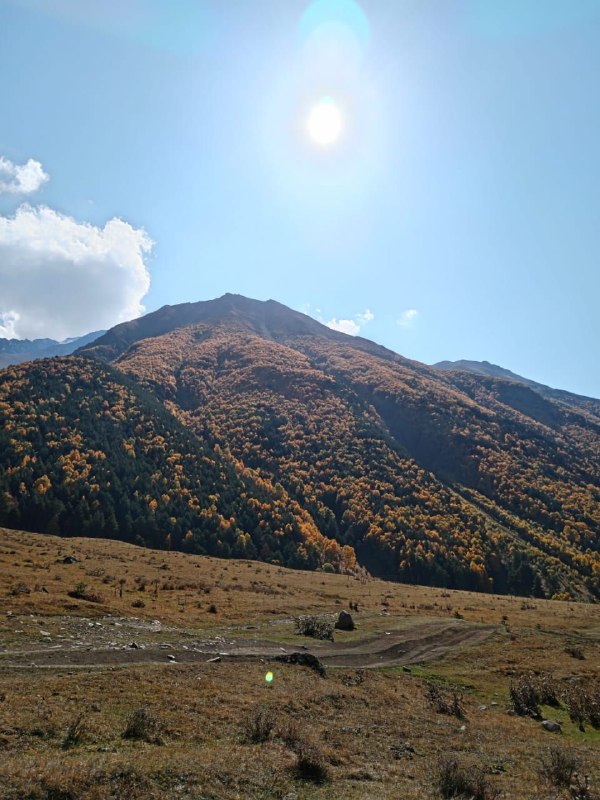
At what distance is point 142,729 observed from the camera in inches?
481

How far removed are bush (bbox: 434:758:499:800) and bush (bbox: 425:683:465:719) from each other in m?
9.27

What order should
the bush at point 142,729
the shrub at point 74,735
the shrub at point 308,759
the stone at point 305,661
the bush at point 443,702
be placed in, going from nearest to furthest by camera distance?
the shrub at point 74,735 < the shrub at point 308,759 < the bush at point 142,729 < the bush at point 443,702 < the stone at point 305,661

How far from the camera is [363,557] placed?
116938 millimetres

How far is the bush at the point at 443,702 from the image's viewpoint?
19.7 meters

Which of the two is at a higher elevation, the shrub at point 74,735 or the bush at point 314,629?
the shrub at point 74,735

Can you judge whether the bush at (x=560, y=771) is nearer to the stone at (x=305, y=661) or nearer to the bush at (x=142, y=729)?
the bush at (x=142, y=729)

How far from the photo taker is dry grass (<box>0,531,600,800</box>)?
10.1 metres

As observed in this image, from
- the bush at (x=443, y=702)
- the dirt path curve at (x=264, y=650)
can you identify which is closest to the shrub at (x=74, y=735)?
the dirt path curve at (x=264, y=650)

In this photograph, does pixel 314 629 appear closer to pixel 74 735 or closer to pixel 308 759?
pixel 308 759

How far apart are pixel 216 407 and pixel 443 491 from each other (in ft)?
323

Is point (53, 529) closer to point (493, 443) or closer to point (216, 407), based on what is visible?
point (216, 407)

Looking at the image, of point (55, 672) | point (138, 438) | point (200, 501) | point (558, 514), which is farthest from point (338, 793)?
point (558, 514)

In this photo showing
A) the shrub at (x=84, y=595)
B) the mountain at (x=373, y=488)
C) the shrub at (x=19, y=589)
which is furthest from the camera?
the mountain at (x=373, y=488)

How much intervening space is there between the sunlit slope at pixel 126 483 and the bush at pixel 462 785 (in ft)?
297
